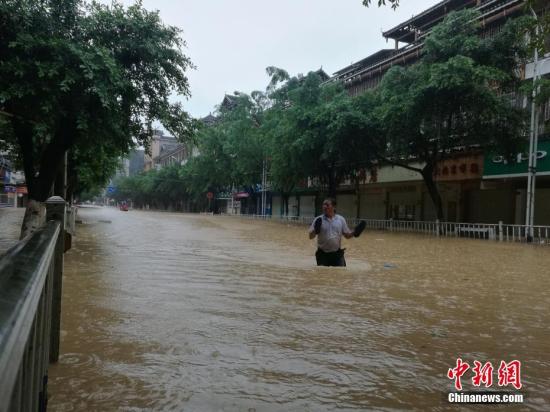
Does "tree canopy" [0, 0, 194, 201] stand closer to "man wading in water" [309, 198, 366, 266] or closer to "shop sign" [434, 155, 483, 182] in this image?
"man wading in water" [309, 198, 366, 266]

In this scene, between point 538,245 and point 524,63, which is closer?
point 538,245

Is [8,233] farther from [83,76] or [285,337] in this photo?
[285,337]

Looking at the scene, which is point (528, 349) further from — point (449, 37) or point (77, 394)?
point (449, 37)

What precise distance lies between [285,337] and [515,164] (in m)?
21.3

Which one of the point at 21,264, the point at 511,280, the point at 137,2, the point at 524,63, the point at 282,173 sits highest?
the point at 524,63

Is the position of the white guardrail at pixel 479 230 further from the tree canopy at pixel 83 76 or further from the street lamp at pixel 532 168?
the tree canopy at pixel 83 76

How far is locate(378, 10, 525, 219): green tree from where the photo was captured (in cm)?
1928

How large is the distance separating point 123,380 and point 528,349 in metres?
3.67

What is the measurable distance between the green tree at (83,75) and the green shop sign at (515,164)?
16173 millimetres

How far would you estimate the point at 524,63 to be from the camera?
21.5 metres

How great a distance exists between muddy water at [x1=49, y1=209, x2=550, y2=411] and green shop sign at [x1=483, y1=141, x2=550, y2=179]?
13397 millimetres

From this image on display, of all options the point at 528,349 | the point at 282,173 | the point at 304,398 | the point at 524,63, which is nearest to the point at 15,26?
the point at 304,398

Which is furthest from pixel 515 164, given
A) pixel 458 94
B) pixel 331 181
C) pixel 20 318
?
pixel 20 318

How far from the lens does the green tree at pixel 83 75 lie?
939 cm
